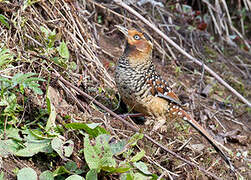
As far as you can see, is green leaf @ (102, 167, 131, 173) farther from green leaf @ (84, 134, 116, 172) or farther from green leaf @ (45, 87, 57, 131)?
green leaf @ (45, 87, 57, 131)

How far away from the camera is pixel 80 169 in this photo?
2814 millimetres

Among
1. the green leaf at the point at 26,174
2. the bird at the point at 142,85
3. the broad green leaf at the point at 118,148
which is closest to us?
the green leaf at the point at 26,174

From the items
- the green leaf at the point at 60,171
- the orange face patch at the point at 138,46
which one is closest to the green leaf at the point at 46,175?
the green leaf at the point at 60,171

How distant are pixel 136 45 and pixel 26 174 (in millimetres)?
1978

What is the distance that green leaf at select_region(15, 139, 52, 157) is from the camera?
271 cm

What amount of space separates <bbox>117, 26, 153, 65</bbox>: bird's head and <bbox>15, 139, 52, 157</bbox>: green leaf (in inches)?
60.1

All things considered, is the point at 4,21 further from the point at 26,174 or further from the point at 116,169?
the point at 116,169

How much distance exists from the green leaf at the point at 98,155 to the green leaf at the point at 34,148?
0.29m

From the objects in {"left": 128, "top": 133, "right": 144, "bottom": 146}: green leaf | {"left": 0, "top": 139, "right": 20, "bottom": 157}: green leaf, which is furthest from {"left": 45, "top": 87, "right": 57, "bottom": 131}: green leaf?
{"left": 128, "top": 133, "right": 144, "bottom": 146}: green leaf

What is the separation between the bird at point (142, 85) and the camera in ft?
12.7

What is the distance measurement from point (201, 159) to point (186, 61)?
2.33 meters

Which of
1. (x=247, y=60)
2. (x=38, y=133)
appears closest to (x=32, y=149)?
(x=38, y=133)

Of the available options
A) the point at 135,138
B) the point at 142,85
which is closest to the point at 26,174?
the point at 135,138

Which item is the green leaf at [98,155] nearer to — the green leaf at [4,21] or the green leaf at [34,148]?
the green leaf at [34,148]
